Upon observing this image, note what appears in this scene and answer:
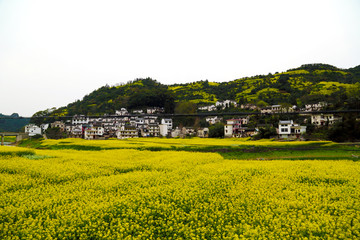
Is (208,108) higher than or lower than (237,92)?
lower

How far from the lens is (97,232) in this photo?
18.2 feet

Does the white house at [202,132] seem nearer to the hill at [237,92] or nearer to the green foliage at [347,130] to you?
the hill at [237,92]

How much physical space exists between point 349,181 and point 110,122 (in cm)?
6485

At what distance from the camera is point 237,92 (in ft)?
380

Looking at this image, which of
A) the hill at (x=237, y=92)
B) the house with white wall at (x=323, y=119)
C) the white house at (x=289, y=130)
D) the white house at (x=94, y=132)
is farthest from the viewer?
the hill at (x=237, y=92)

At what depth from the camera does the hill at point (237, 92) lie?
86.2m

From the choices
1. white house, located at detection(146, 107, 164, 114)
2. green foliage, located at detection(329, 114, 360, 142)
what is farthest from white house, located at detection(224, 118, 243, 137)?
white house, located at detection(146, 107, 164, 114)

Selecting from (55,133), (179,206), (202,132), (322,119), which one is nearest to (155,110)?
(202,132)

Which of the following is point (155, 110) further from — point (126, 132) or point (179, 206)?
point (179, 206)

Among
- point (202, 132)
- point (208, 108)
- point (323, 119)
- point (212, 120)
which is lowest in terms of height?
point (202, 132)

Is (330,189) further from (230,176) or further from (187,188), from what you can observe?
(187,188)

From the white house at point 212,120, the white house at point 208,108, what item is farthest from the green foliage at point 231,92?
the white house at point 212,120

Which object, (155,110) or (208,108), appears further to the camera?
(208,108)

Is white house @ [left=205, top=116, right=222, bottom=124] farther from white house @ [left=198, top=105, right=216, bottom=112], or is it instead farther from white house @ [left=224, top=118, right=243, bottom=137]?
white house @ [left=198, top=105, right=216, bottom=112]
